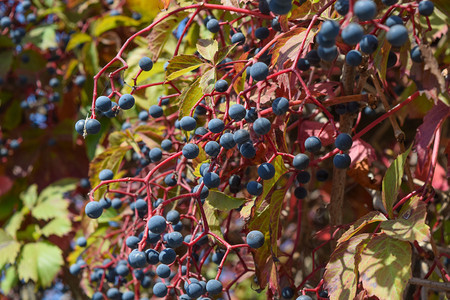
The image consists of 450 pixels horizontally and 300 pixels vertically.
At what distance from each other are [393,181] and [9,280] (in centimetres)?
159

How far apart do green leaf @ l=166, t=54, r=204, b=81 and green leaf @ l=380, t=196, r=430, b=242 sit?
1.64 ft

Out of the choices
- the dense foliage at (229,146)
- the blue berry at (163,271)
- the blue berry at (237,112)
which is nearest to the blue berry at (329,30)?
the dense foliage at (229,146)

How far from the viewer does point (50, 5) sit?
219cm

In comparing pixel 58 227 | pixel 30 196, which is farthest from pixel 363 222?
pixel 30 196

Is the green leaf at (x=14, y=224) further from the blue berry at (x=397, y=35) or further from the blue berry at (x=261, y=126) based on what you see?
the blue berry at (x=397, y=35)

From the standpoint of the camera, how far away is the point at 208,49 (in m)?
1.04

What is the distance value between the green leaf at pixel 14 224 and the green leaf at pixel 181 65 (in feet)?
4.01

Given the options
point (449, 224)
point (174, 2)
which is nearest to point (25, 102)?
point (174, 2)

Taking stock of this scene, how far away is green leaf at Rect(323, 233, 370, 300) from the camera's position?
866 mm

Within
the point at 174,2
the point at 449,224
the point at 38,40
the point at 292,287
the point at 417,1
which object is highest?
the point at 417,1

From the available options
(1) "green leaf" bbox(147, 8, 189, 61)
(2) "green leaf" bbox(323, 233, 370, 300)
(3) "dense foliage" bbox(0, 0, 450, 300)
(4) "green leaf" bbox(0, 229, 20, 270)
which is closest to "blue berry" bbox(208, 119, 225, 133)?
(3) "dense foliage" bbox(0, 0, 450, 300)

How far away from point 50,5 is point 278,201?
5.41 feet

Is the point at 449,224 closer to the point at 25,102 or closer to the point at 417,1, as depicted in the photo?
the point at 417,1

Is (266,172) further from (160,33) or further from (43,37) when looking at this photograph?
(43,37)
